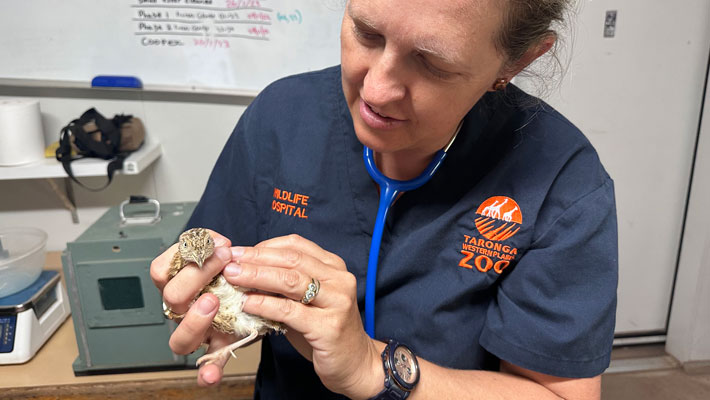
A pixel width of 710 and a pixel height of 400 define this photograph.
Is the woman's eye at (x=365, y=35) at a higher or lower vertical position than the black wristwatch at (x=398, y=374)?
higher

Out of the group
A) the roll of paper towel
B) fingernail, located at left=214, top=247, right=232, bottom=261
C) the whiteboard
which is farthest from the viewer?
the whiteboard

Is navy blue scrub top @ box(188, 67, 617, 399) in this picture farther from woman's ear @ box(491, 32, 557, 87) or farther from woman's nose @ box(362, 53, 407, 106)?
woman's nose @ box(362, 53, 407, 106)

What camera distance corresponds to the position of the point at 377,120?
761mm

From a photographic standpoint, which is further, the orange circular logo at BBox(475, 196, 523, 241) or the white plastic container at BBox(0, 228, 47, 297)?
the white plastic container at BBox(0, 228, 47, 297)

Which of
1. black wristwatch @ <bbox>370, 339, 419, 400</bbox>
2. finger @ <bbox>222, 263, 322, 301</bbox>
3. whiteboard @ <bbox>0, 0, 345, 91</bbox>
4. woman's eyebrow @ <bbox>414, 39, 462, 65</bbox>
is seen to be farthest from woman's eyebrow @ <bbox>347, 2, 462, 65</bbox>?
whiteboard @ <bbox>0, 0, 345, 91</bbox>

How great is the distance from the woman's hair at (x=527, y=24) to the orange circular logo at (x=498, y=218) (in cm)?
25

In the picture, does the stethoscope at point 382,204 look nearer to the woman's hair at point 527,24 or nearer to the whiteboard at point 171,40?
the woman's hair at point 527,24

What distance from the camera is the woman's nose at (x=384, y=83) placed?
687 mm

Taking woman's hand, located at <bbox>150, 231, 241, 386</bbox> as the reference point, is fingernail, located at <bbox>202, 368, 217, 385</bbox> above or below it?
below

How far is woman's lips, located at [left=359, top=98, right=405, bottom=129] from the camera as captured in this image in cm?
76

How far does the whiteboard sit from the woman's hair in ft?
4.31

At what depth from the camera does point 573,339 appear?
0.81 m

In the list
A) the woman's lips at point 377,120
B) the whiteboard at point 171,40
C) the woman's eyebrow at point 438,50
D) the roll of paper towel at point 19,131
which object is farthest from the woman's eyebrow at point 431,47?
the roll of paper towel at point 19,131

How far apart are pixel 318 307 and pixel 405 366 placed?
0.20m
